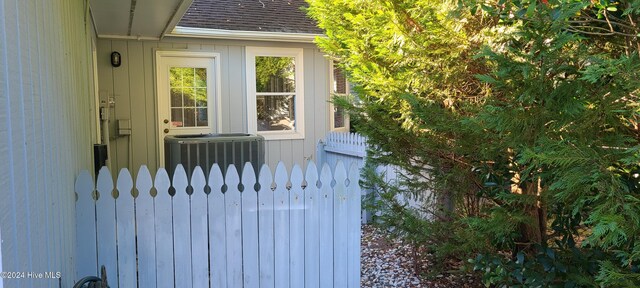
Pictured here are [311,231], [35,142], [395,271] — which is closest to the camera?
[35,142]

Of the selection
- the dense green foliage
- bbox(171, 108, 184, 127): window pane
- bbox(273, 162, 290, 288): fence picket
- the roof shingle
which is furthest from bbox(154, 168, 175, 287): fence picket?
the roof shingle

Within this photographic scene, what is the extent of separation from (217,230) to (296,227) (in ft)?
1.71

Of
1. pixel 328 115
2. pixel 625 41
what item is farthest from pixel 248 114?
pixel 625 41

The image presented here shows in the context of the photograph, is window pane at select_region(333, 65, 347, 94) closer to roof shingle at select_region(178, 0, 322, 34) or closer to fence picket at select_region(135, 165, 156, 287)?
roof shingle at select_region(178, 0, 322, 34)

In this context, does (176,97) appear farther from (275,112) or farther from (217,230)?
(217,230)

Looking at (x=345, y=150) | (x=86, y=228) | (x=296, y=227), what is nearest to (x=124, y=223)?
(x=86, y=228)

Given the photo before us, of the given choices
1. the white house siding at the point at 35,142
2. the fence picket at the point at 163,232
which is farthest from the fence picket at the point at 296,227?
the white house siding at the point at 35,142

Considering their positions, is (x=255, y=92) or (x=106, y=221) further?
(x=255, y=92)

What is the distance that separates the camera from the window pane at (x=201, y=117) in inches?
302

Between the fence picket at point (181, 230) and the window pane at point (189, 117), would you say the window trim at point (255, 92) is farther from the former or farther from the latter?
the fence picket at point (181, 230)

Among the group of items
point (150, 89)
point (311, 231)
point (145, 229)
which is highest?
point (150, 89)

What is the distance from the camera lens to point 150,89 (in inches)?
288

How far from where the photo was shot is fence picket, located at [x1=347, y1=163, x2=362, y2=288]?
3.34 metres

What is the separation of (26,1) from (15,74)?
302mm
